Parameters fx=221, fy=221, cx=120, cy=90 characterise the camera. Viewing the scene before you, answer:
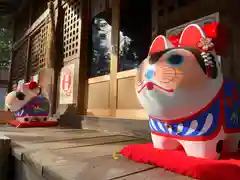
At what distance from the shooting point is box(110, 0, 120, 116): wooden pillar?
9.95 ft

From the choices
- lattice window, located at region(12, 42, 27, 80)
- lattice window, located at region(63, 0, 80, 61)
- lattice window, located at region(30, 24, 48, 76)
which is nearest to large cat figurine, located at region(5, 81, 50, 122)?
lattice window, located at region(63, 0, 80, 61)

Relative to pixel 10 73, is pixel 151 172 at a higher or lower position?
lower

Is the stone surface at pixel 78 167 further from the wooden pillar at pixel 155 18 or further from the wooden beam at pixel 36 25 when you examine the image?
the wooden beam at pixel 36 25

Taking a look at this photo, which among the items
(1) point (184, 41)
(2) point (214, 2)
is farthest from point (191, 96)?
(2) point (214, 2)

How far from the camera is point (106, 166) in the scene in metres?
1.09

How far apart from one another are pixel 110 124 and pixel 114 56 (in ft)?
3.23

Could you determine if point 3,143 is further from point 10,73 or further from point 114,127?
point 10,73

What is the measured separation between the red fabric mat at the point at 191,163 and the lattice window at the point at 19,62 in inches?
240

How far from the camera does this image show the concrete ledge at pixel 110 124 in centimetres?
224

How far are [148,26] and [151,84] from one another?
1672mm

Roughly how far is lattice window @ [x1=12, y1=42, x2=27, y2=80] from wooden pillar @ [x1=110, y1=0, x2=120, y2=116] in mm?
4185

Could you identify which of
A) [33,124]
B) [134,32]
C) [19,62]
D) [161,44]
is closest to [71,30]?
[134,32]

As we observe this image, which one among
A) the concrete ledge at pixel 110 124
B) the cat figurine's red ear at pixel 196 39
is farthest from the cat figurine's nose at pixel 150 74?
the concrete ledge at pixel 110 124

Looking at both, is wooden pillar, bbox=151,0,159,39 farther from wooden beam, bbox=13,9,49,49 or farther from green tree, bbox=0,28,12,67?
green tree, bbox=0,28,12,67
